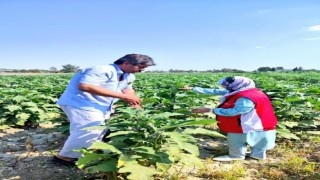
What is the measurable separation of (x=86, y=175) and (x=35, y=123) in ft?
12.1

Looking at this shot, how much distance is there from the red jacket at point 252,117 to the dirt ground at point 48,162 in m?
0.42

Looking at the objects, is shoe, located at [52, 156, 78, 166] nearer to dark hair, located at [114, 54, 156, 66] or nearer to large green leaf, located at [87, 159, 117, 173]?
large green leaf, located at [87, 159, 117, 173]

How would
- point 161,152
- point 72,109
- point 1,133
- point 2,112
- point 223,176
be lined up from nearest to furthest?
1. point 161,152
2. point 223,176
3. point 72,109
4. point 1,133
5. point 2,112

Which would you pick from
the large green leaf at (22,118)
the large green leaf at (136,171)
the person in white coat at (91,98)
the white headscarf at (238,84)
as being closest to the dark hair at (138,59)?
the person in white coat at (91,98)

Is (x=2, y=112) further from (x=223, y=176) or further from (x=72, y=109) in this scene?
(x=223, y=176)

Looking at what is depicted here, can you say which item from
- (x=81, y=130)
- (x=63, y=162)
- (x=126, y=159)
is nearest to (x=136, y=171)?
(x=126, y=159)

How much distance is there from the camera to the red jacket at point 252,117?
4.51m

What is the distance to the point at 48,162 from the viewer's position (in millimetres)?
4543

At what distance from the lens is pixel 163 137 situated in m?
3.40

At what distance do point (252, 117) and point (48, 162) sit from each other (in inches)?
103

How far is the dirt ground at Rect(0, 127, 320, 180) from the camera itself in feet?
13.1

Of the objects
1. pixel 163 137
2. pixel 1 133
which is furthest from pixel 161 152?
pixel 1 133

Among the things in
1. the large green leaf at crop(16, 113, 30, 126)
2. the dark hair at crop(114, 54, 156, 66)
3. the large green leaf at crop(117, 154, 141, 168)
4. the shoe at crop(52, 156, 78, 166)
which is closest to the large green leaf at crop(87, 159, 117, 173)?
the large green leaf at crop(117, 154, 141, 168)

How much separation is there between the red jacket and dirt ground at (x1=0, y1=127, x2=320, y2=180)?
1.39ft
